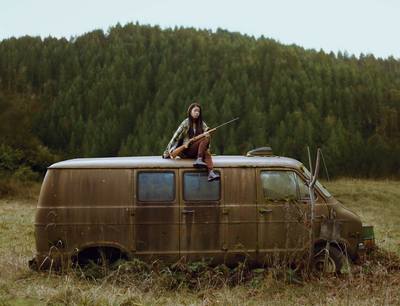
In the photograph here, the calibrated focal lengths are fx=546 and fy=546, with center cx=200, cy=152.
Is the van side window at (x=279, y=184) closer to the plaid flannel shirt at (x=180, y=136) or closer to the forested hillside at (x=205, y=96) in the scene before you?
the plaid flannel shirt at (x=180, y=136)

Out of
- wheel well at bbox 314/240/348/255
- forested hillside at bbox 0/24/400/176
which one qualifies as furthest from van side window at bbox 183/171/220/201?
forested hillside at bbox 0/24/400/176

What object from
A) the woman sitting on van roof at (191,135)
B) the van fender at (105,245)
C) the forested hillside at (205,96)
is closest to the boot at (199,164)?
the woman sitting on van roof at (191,135)

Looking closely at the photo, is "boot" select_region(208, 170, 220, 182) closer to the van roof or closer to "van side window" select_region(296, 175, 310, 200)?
the van roof

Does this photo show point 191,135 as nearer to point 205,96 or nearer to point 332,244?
point 332,244

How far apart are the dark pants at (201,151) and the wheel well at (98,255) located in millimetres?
1839

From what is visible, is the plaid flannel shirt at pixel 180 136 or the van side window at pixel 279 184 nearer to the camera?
the van side window at pixel 279 184

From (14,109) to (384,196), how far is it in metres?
25.0

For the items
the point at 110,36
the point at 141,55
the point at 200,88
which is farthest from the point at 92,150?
the point at 110,36

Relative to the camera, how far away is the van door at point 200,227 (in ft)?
26.7

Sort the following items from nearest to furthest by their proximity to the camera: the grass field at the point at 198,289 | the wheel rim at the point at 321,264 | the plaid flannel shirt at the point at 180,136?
the grass field at the point at 198,289, the wheel rim at the point at 321,264, the plaid flannel shirt at the point at 180,136

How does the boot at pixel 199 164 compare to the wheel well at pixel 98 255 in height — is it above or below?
above

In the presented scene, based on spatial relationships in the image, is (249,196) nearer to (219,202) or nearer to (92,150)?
(219,202)

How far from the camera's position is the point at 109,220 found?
809 centimetres

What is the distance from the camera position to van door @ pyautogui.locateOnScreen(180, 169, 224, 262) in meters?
8.12
